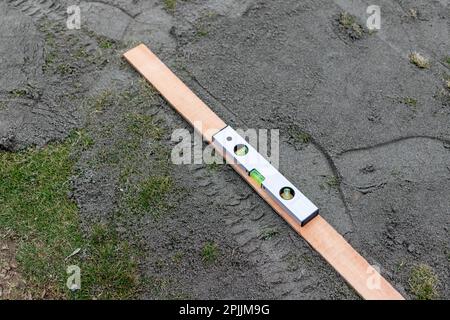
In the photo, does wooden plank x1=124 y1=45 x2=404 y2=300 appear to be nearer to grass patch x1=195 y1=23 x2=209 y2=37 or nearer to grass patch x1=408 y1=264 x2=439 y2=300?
grass patch x1=408 y1=264 x2=439 y2=300

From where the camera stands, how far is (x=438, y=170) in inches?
157

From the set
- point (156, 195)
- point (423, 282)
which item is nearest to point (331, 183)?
point (423, 282)

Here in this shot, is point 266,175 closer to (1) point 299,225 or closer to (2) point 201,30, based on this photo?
(1) point 299,225

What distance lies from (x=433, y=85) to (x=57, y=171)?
3055 millimetres

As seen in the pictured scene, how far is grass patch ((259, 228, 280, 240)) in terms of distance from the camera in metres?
3.70

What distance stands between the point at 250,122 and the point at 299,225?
94cm

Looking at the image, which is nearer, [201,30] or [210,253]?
[210,253]

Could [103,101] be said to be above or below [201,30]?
below

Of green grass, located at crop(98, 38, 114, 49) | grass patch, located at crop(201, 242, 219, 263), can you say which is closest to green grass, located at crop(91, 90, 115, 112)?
green grass, located at crop(98, 38, 114, 49)

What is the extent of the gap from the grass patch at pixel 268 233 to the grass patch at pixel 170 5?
2271 mm

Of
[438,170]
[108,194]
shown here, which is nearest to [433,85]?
[438,170]

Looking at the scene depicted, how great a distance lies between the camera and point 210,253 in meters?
3.62

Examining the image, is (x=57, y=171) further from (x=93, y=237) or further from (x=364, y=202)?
(x=364, y=202)

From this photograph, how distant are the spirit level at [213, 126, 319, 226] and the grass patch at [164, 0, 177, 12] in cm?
143
